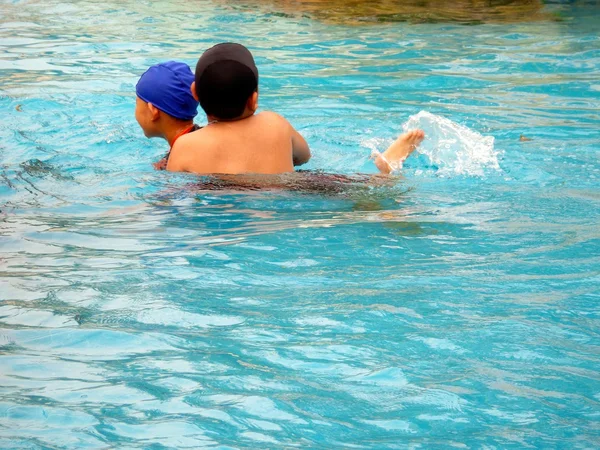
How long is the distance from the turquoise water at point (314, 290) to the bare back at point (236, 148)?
0.17 m

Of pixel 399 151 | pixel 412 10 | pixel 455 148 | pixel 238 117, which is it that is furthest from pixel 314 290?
pixel 412 10

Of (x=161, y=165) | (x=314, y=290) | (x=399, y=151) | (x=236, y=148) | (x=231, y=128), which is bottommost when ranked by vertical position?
(x=314, y=290)

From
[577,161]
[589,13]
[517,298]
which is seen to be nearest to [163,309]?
[517,298]

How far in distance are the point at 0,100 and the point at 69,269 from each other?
4.95 meters

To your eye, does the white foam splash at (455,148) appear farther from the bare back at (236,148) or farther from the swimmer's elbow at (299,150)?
the bare back at (236,148)

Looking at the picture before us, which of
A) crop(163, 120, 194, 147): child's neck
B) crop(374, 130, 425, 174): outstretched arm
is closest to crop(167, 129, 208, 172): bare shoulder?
crop(163, 120, 194, 147): child's neck

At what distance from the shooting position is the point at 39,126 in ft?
25.1

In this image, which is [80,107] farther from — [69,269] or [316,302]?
[316,302]

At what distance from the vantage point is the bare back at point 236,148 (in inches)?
205

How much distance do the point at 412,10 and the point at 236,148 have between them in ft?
28.0

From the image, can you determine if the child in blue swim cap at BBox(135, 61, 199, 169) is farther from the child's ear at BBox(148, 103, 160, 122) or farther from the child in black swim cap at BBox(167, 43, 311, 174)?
the child in black swim cap at BBox(167, 43, 311, 174)

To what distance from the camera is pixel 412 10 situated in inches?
512

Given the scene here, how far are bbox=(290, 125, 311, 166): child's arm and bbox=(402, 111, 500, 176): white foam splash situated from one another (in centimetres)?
87

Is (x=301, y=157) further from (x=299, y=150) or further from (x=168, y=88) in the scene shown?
(x=168, y=88)
